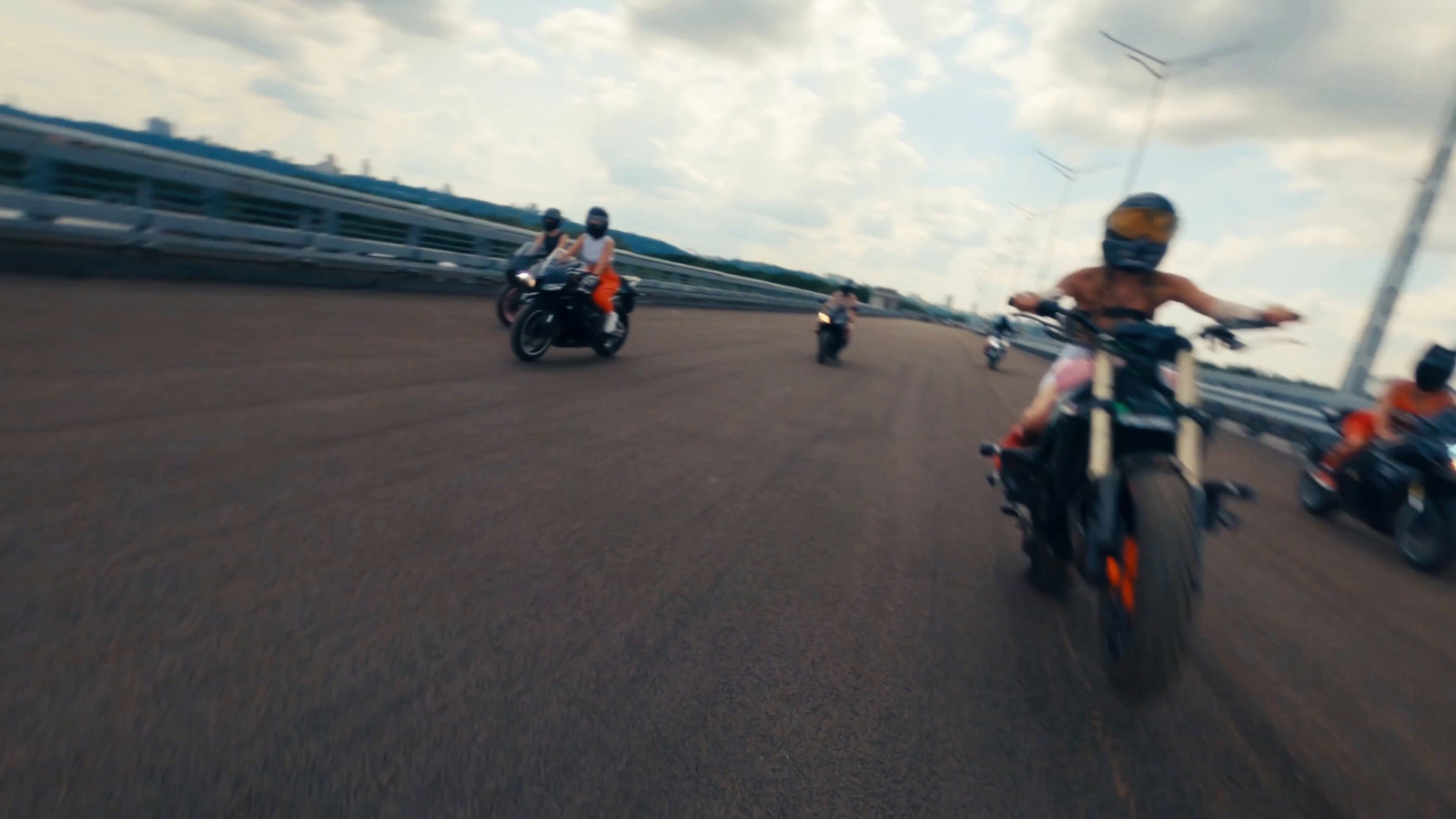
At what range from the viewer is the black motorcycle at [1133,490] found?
132 inches

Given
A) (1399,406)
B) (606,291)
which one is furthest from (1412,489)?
(606,291)

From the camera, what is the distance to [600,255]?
12.5 metres

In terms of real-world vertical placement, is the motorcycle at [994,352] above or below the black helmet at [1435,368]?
below

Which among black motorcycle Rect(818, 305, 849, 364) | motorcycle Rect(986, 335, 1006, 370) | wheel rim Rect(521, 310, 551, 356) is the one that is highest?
wheel rim Rect(521, 310, 551, 356)

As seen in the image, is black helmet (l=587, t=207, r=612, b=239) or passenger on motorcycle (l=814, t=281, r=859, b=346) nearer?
black helmet (l=587, t=207, r=612, b=239)

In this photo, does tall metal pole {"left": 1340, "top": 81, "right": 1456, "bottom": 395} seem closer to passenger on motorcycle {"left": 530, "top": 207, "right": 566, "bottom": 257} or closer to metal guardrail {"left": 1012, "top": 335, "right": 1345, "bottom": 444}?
metal guardrail {"left": 1012, "top": 335, "right": 1345, "bottom": 444}

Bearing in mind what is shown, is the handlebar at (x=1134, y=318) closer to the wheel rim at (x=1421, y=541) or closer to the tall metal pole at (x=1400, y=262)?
the wheel rim at (x=1421, y=541)

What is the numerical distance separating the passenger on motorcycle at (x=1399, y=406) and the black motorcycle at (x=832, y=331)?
10050 mm

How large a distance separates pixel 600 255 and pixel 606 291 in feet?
1.49

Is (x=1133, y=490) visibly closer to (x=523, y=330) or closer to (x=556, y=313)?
(x=523, y=330)

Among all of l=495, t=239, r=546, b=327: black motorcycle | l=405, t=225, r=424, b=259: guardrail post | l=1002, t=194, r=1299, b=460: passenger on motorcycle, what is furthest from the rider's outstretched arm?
l=405, t=225, r=424, b=259: guardrail post

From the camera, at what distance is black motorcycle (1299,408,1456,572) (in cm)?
738

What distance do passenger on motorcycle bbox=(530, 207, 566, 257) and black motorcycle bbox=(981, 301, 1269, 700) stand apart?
10.3 m

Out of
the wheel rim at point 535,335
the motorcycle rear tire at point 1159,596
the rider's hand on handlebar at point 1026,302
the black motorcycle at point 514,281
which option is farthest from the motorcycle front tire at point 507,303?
the motorcycle rear tire at point 1159,596
